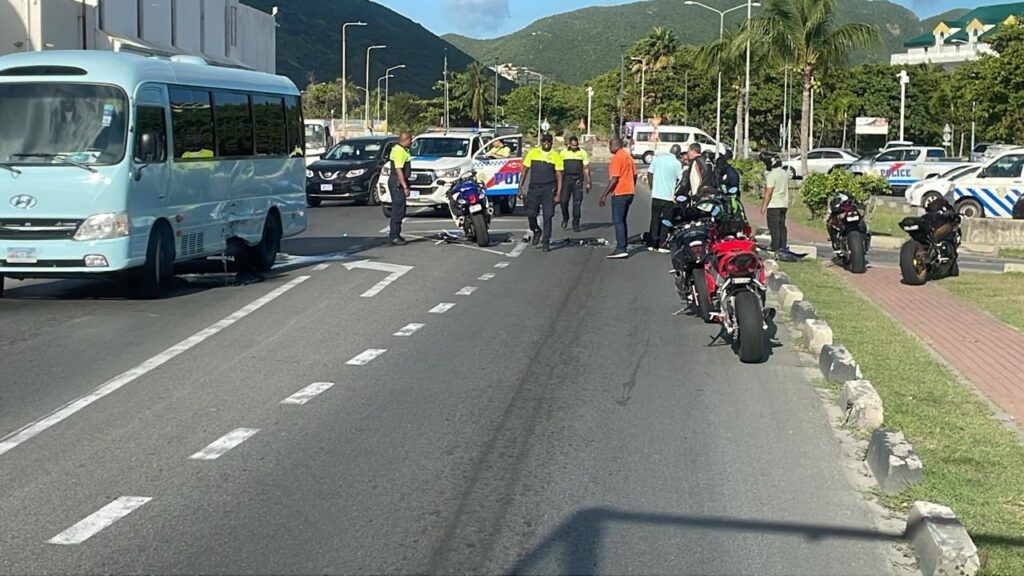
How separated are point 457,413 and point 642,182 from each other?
149ft

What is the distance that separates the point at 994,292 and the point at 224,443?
1208 cm

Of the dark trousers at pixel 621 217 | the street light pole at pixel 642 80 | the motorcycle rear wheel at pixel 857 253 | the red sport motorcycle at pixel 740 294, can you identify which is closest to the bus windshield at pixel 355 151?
the dark trousers at pixel 621 217

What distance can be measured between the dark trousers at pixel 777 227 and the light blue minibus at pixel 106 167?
8.93 m

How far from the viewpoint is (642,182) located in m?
53.9

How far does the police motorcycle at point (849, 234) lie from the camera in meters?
19.2

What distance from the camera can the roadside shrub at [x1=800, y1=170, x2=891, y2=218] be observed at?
25438 millimetres

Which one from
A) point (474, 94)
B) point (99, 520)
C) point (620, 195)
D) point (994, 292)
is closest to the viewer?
point (99, 520)

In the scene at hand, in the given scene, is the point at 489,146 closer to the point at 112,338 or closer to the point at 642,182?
the point at 112,338

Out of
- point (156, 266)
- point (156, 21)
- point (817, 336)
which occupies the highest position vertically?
point (156, 21)

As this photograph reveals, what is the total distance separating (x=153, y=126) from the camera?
14875mm

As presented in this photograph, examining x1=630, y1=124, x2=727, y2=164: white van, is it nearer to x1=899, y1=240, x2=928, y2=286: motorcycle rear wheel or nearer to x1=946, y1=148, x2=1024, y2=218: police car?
x1=946, y1=148, x2=1024, y2=218: police car

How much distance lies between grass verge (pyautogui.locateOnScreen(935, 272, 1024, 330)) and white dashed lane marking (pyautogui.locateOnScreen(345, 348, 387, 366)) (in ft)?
22.3

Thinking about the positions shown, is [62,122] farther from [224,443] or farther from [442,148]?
[442,148]

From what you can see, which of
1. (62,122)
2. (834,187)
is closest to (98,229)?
(62,122)
